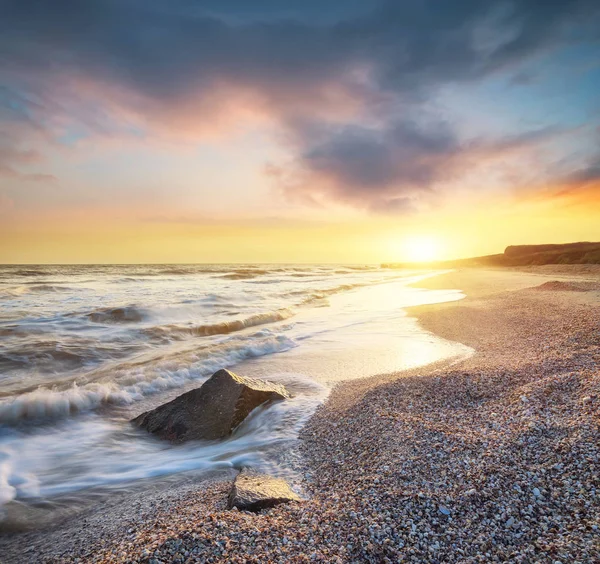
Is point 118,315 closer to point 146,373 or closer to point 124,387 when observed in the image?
point 146,373

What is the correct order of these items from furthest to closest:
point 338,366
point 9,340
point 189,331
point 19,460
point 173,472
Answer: point 189,331 → point 9,340 → point 338,366 → point 19,460 → point 173,472

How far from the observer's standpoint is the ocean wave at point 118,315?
1217cm

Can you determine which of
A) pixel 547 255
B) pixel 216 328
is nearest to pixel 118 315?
pixel 216 328

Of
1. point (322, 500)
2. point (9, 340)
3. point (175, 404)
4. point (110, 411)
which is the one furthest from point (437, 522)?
point (9, 340)

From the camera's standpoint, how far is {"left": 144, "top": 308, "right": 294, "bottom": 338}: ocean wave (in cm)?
1079

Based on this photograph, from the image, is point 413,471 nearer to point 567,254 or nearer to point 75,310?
point 75,310

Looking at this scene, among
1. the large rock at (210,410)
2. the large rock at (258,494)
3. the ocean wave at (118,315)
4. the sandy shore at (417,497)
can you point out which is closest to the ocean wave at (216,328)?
the ocean wave at (118,315)

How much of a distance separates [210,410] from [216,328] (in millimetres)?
6838

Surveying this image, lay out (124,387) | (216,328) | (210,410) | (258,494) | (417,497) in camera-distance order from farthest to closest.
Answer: (216,328) → (124,387) → (210,410) → (258,494) → (417,497)

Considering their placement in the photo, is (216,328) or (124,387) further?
(216,328)

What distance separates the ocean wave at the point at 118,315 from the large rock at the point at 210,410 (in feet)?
26.0

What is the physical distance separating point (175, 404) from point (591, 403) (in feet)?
15.3

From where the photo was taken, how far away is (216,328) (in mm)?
11516

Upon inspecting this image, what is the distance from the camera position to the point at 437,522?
7.25 feet
